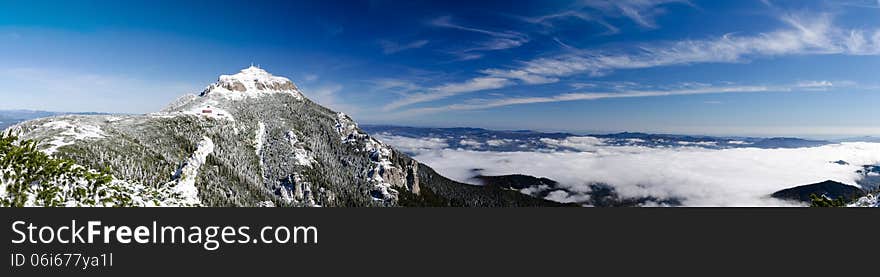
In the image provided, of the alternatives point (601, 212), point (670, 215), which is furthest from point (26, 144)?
point (670, 215)

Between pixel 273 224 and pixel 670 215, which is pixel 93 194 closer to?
pixel 273 224

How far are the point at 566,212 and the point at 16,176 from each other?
94598mm

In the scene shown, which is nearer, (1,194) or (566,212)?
(566,212)

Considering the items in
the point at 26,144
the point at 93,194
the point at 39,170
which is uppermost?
the point at 26,144

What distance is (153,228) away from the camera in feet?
95.9

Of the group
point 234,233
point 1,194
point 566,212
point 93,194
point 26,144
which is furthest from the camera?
point 26,144

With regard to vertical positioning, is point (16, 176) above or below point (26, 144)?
below

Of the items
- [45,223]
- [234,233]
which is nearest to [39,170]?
[45,223]

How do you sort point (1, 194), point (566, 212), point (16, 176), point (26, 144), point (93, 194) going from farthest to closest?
point (26, 144)
point (93, 194)
point (16, 176)
point (1, 194)
point (566, 212)

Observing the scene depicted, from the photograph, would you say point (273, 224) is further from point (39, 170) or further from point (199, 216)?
point (39, 170)

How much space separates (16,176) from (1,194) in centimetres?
574

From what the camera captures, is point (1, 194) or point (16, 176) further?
point (16, 176)

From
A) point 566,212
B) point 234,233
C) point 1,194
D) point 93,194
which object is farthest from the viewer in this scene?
point 93,194

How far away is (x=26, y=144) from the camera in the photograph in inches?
3231
